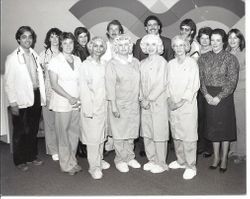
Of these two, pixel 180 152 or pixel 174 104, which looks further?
pixel 180 152

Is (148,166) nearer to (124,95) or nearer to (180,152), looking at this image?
(180,152)

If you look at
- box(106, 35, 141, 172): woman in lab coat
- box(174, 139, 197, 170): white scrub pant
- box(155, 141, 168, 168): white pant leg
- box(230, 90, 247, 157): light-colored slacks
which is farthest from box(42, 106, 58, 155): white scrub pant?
box(230, 90, 247, 157): light-colored slacks

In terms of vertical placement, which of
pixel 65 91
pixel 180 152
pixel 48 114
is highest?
pixel 65 91

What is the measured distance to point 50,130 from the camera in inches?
152

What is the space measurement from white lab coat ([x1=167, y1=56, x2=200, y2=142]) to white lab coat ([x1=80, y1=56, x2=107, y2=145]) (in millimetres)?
707

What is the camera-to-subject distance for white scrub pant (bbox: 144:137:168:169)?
3.37 meters

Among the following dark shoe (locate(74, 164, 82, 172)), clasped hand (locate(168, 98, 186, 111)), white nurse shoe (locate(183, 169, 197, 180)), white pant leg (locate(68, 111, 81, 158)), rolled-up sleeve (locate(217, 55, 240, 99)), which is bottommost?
white nurse shoe (locate(183, 169, 197, 180))

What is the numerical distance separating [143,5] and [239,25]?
1.26m

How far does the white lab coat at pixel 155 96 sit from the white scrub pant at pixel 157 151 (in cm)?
8

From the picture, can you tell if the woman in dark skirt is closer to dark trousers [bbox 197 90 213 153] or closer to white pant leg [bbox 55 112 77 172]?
dark trousers [bbox 197 90 213 153]

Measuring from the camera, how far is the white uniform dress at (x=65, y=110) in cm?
313

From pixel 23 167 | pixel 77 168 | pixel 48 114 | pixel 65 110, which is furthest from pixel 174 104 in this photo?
pixel 23 167

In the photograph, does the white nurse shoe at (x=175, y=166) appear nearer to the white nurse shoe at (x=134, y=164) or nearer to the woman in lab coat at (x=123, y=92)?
the white nurse shoe at (x=134, y=164)

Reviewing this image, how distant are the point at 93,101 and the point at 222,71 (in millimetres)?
1365
